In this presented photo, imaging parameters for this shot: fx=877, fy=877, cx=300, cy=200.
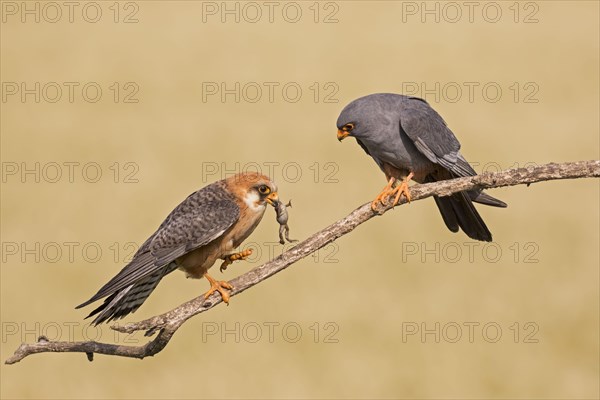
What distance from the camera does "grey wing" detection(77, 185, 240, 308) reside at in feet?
19.1

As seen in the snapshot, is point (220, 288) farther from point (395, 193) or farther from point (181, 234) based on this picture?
point (395, 193)

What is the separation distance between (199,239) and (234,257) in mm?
427

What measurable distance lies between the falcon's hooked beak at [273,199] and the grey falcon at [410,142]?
749mm

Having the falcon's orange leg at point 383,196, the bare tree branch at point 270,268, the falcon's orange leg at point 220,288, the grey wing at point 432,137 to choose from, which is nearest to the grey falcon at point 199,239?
the falcon's orange leg at point 220,288

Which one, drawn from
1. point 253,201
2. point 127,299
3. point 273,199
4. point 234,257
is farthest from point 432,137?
point 127,299

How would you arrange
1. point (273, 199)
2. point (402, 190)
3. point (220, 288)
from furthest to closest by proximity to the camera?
point (402, 190) → point (273, 199) → point (220, 288)

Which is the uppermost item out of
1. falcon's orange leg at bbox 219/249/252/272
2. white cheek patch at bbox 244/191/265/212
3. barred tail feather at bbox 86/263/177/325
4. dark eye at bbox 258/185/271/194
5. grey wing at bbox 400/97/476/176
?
grey wing at bbox 400/97/476/176

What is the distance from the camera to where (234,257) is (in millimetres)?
6340

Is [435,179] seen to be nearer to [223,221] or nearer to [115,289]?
[223,221]

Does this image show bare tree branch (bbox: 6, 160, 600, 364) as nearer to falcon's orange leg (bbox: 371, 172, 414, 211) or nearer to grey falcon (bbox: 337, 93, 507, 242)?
falcon's orange leg (bbox: 371, 172, 414, 211)

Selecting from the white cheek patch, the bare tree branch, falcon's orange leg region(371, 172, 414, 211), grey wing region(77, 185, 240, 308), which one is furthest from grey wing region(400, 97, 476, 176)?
grey wing region(77, 185, 240, 308)

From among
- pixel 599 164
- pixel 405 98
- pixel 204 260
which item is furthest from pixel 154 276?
pixel 599 164

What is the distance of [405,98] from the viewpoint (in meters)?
6.82

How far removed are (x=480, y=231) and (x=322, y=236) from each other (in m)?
1.78
